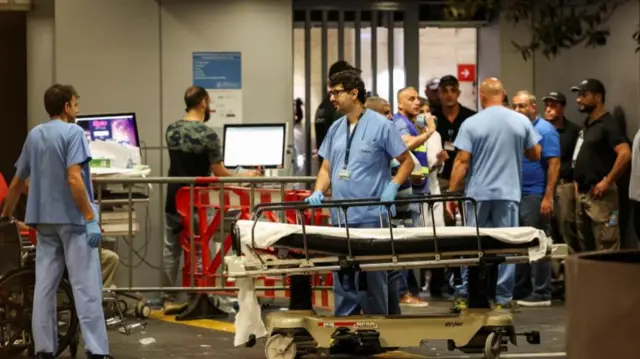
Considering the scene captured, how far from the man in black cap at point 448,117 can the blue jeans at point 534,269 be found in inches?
40.7

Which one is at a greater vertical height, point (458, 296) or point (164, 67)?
point (164, 67)

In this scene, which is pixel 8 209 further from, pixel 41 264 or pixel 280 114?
pixel 280 114

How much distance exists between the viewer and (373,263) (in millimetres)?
6434

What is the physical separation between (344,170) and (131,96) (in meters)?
4.30

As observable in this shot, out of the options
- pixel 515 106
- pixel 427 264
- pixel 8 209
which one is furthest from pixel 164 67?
pixel 427 264

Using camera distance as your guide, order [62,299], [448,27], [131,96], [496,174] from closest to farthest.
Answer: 1. [62,299]
2. [496,174]
3. [131,96]
4. [448,27]

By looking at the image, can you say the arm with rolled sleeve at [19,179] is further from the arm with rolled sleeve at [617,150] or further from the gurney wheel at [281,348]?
the arm with rolled sleeve at [617,150]

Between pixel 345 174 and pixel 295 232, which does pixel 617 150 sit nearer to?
pixel 345 174

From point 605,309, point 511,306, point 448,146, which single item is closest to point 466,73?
point 448,146

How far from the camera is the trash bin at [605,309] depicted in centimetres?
256

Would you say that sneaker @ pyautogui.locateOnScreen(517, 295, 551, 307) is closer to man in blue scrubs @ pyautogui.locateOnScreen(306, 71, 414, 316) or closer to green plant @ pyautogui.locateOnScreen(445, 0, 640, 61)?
man in blue scrubs @ pyautogui.locateOnScreen(306, 71, 414, 316)

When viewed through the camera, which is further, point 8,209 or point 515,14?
point 8,209

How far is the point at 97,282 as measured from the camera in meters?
7.04

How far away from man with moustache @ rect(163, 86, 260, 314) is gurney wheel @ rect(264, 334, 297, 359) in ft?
9.77
